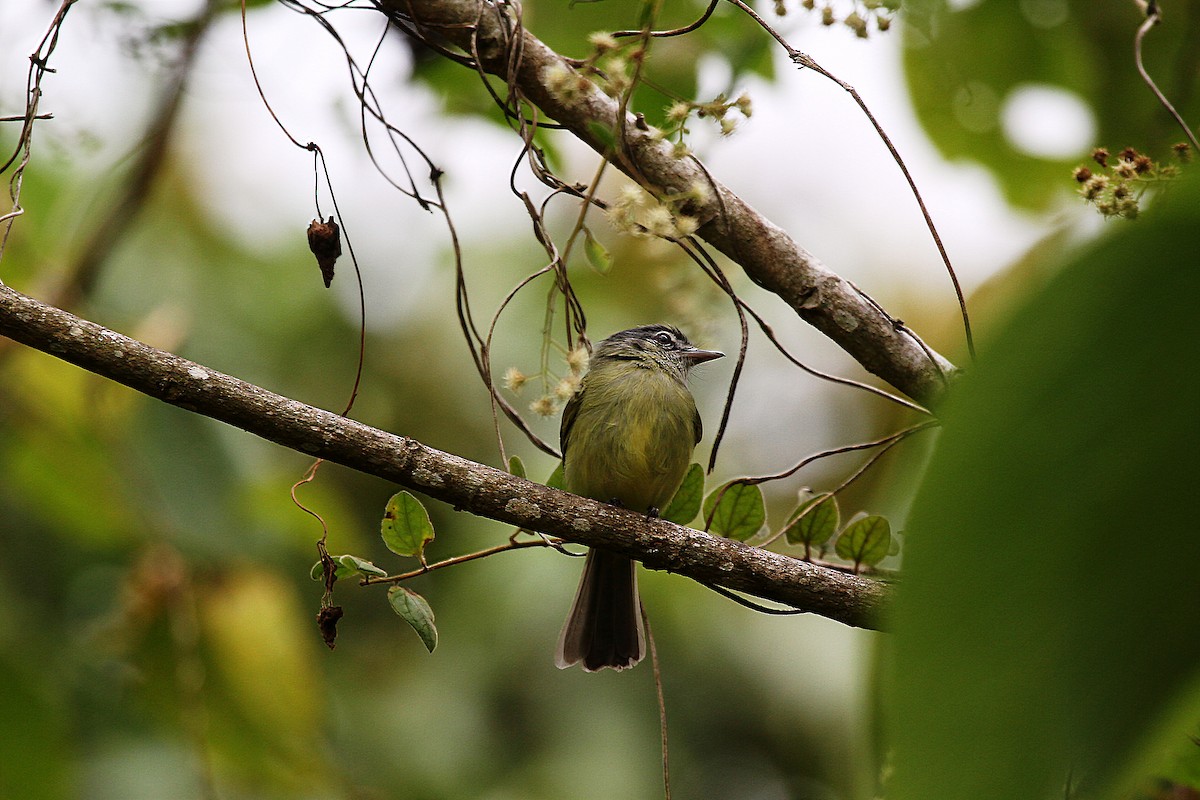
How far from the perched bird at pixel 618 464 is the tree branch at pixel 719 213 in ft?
4.45

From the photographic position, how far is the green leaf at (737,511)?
2.39 meters

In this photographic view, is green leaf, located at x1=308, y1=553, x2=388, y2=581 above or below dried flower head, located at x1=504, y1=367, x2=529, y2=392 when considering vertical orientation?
below

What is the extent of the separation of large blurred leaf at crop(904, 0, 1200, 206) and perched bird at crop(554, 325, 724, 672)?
1.36 meters

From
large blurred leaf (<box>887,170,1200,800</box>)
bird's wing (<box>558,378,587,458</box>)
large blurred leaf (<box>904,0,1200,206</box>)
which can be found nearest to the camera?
large blurred leaf (<box>887,170,1200,800</box>)

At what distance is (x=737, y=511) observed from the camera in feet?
7.93

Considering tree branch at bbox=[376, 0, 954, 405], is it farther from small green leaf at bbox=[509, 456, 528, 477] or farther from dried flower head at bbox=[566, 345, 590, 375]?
small green leaf at bbox=[509, 456, 528, 477]

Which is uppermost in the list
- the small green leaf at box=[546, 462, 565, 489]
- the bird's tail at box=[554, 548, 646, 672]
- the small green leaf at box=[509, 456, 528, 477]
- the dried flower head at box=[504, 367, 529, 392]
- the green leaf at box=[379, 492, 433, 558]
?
the dried flower head at box=[504, 367, 529, 392]

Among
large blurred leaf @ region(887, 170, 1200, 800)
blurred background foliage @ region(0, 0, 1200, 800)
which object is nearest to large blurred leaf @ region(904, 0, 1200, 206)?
blurred background foliage @ region(0, 0, 1200, 800)

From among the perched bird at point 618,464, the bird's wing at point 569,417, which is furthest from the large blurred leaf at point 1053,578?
the bird's wing at point 569,417

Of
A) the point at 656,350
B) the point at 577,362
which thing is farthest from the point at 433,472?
the point at 656,350

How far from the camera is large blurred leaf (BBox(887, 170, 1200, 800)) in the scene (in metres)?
0.59

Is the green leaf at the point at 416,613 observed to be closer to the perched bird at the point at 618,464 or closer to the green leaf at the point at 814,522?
the green leaf at the point at 814,522

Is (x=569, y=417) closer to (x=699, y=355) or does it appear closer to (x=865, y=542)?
(x=699, y=355)

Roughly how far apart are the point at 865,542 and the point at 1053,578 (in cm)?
176
